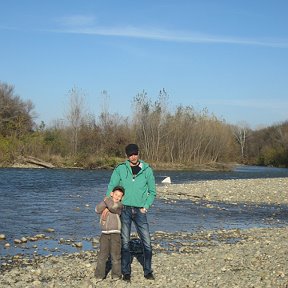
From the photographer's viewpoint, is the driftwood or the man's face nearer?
the man's face

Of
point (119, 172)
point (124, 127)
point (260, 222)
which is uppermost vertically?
point (124, 127)

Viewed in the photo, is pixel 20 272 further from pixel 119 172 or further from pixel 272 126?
pixel 272 126

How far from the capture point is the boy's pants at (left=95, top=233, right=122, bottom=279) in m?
8.55

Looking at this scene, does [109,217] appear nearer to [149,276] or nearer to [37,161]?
[149,276]

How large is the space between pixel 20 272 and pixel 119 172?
306 centimetres

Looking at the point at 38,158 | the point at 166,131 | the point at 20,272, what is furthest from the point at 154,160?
the point at 20,272

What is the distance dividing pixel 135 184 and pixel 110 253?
1.40 metres

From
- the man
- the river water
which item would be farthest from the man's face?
the river water

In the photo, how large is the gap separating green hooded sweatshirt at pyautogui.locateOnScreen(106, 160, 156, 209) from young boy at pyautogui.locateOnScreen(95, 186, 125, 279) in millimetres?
109

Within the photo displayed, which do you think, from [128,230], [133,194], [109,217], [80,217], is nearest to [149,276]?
[128,230]

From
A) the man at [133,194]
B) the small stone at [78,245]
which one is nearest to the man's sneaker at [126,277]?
the man at [133,194]

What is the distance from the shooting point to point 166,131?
65.2 m

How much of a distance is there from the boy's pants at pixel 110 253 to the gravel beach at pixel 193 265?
0.60 feet

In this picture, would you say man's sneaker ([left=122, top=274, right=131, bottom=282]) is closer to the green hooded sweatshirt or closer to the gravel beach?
the gravel beach
